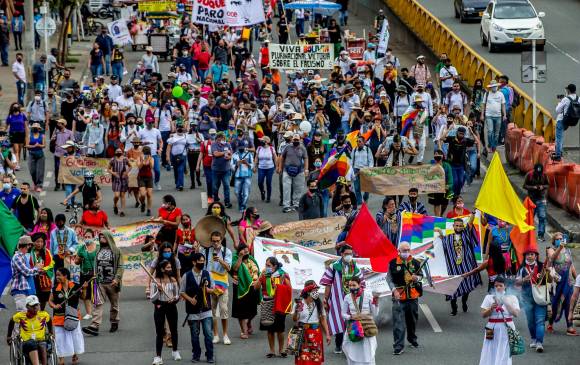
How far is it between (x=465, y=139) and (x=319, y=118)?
4802mm

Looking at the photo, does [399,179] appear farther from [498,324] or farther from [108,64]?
[108,64]

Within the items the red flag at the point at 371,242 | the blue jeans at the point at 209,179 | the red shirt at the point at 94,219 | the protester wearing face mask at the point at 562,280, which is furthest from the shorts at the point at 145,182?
the protester wearing face mask at the point at 562,280

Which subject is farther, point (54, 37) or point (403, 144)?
point (54, 37)

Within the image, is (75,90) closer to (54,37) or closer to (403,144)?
(403,144)

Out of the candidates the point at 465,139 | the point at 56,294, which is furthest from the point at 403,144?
the point at 56,294

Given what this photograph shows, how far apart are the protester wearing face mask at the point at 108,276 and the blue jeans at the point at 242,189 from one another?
728 cm

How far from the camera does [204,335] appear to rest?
20.8m

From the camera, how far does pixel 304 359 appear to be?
1958 cm

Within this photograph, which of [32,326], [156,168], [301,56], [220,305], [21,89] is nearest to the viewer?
[32,326]

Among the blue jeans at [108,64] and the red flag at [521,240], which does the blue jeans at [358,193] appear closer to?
the red flag at [521,240]

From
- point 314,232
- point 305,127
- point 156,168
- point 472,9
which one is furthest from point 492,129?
point 472,9

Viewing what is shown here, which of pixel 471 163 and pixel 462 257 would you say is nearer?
pixel 462 257

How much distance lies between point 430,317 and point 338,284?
241 centimetres

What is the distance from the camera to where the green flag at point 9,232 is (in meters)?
22.9
